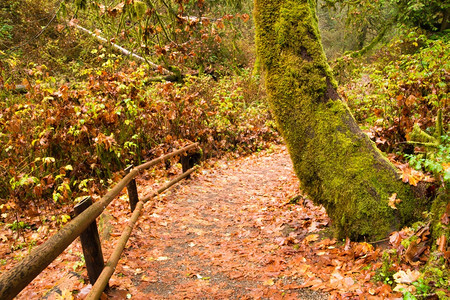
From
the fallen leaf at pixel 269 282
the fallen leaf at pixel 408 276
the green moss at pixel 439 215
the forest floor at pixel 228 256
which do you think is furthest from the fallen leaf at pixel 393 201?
the fallen leaf at pixel 269 282

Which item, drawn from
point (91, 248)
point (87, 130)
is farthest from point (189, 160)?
point (91, 248)

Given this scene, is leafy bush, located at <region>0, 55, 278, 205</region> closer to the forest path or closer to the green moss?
the forest path

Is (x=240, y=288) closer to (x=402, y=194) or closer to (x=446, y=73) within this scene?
(x=402, y=194)

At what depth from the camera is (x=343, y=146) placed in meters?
3.74

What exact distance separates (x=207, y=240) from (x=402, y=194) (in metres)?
3.03

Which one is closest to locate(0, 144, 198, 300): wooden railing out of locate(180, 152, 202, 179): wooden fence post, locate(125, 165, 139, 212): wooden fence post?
locate(125, 165, 139, 212): wooden fence post

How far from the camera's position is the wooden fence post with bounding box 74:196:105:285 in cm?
321

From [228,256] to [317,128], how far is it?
2175 mm

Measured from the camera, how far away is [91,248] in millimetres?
3246

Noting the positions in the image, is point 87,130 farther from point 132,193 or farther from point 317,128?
point 317,128

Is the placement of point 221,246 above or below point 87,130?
below

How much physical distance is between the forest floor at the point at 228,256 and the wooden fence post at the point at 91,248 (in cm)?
27

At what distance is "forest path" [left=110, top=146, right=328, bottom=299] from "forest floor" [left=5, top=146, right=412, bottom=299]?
0.01 metres

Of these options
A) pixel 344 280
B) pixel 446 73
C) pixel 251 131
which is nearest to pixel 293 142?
pixel 344 280
